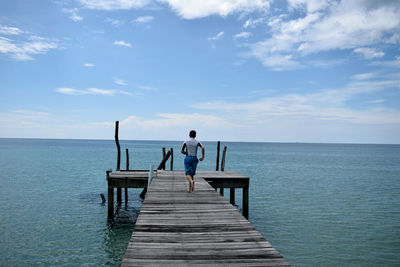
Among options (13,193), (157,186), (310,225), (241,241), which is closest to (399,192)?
(310,225)

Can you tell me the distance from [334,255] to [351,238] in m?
2.61

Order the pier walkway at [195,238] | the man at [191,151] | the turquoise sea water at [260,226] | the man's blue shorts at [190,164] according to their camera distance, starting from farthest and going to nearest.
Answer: the turquoise sea water at [260,226]
the man's blue shorts at [190,164]
the man at [191,151]
the pier walkway at [195,238]

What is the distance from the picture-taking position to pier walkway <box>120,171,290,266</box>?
14.4 ft

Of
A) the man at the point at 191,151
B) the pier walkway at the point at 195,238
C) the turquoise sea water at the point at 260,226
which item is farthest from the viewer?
the turquoise sea water at the point at 260,226

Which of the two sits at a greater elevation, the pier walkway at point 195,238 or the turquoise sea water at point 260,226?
the pier walkway at point 195,238

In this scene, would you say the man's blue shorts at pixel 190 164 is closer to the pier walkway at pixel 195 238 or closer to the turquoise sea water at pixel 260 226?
the pier walkway at pixel 195 238

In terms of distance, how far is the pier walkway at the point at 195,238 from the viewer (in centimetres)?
439

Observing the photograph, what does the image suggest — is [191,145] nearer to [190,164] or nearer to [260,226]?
[190,164]

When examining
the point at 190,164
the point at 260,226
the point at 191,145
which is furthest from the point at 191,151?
the point at 260,226

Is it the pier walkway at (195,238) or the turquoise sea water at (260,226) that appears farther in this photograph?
the turquoise sea water at (260,226)

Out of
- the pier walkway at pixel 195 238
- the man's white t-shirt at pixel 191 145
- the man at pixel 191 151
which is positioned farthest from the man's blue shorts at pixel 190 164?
the pier walkway at pixel 195 238

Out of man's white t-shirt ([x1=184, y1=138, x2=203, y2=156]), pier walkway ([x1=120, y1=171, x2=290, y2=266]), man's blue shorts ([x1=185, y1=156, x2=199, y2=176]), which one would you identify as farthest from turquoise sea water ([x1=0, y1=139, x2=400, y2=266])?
man's white t-shirt ([x1=184, y1=138, x2=203, y2=156])

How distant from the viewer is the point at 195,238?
17.8ft

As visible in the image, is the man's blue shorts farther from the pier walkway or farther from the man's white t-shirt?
the pier walkway
